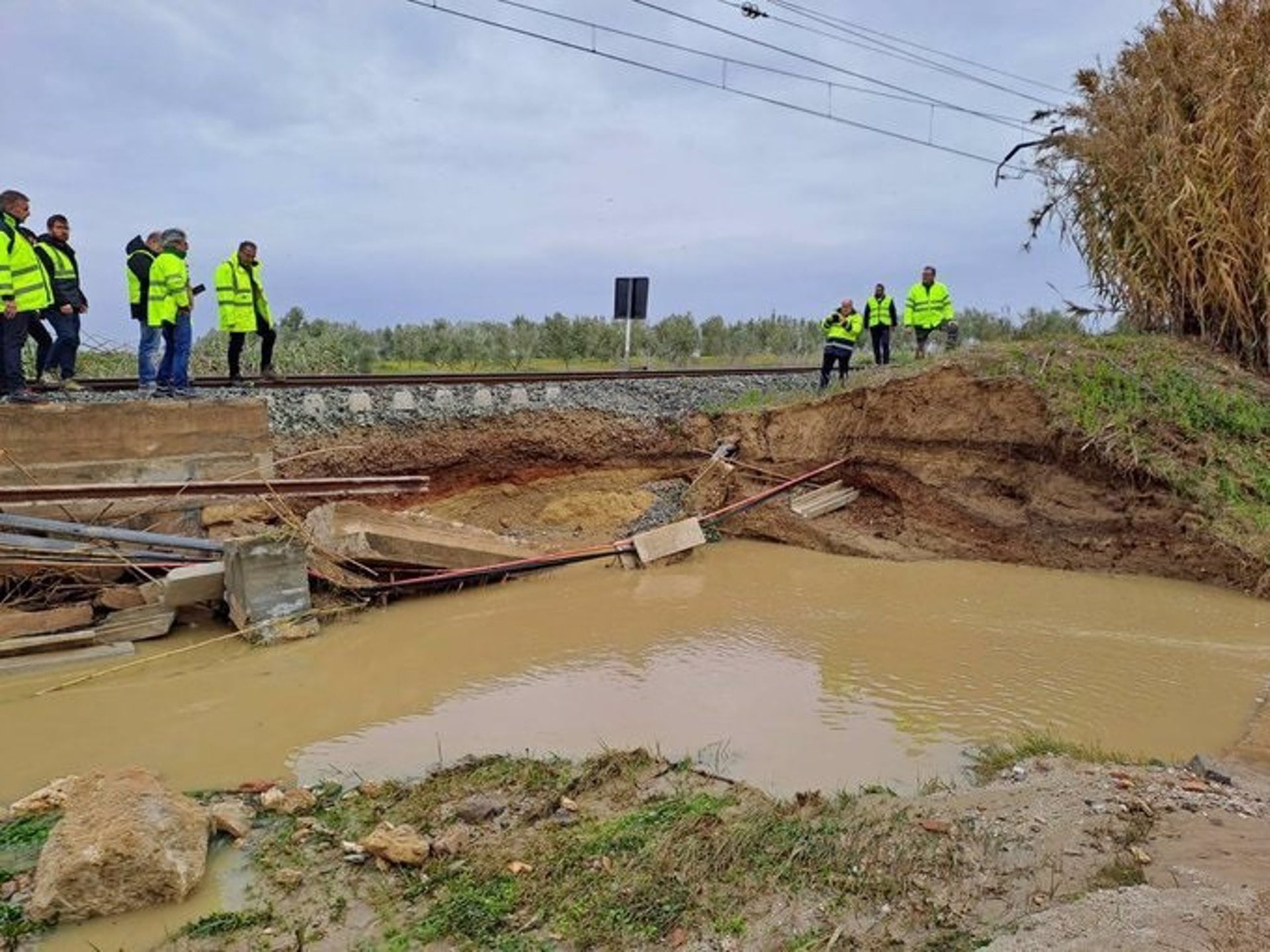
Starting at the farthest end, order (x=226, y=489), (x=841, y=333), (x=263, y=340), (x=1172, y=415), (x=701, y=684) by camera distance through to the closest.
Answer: (x=841, y=333) → (x=263, y=340) → (x=1172, y=415) → (x=226, y=489) → (x=701, y=684)

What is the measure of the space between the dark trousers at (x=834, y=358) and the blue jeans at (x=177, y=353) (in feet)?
→ 28.1

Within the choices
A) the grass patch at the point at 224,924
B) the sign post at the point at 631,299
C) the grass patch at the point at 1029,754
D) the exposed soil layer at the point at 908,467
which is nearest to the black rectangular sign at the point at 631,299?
the sign post at the point at 631,299

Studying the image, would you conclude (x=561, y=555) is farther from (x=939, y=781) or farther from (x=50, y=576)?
(x=939, y=781)

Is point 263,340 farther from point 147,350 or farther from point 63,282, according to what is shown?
point 63,282

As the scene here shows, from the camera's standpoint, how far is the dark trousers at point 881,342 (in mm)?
16156

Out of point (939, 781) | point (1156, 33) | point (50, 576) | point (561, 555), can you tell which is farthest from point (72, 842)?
point (1156, 33)

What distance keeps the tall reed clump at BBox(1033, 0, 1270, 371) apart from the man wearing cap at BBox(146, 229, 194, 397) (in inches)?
451

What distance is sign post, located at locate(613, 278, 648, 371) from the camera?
16.3 meters

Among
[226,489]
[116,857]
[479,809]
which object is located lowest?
[479,809]

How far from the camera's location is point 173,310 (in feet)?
31.7

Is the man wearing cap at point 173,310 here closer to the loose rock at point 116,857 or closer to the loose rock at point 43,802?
the loose rock at point 43,802

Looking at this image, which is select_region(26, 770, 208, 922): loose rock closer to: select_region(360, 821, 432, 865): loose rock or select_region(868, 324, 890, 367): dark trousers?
select_region(360, 821, 432, 865): loose rock

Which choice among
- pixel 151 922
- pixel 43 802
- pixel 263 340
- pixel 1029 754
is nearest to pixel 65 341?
pixel 263 340

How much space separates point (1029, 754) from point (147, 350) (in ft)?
30.2
